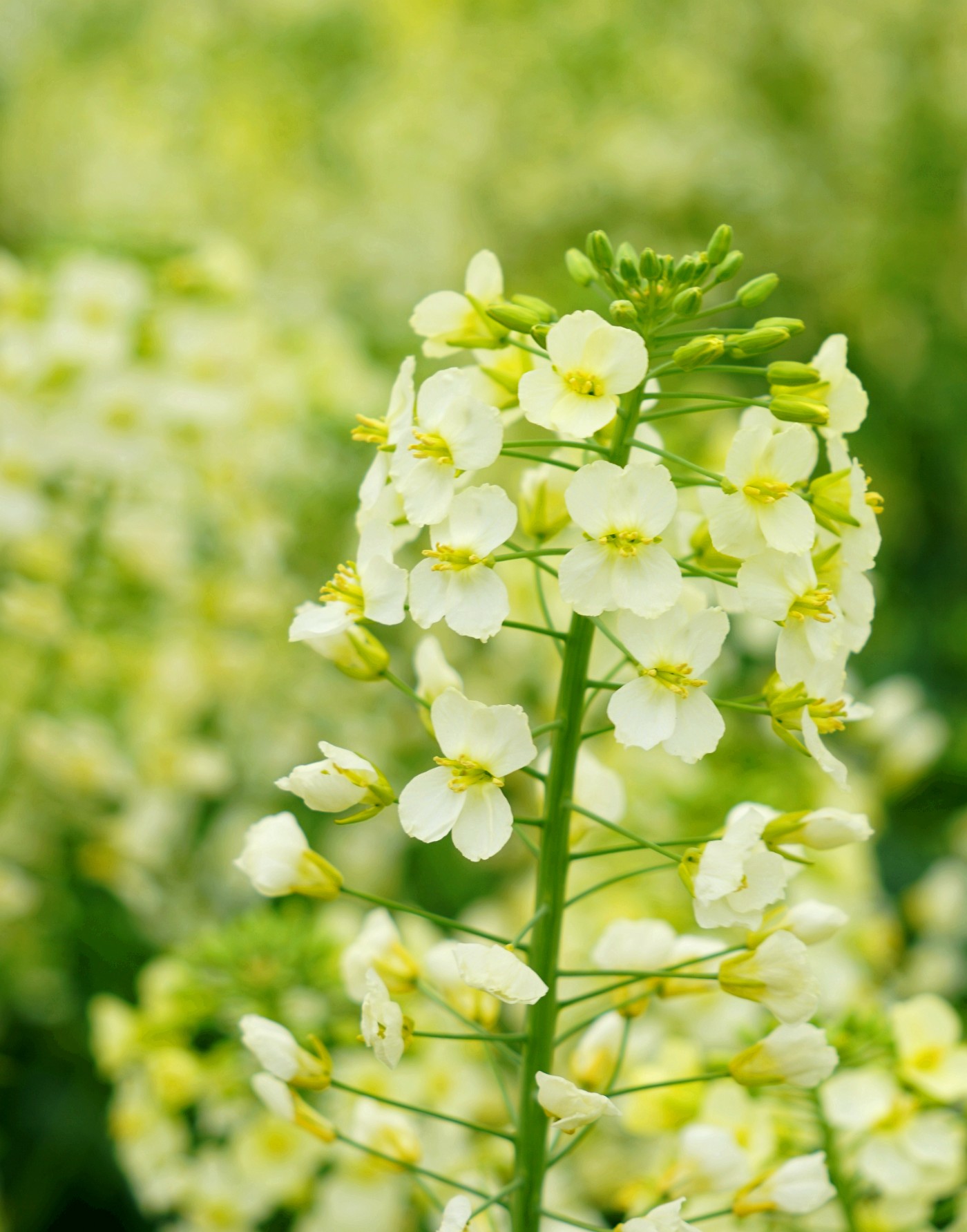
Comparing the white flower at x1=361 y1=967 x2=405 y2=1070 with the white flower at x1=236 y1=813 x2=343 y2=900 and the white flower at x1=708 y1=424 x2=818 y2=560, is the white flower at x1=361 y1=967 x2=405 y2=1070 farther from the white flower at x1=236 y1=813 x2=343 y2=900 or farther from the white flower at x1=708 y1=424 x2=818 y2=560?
the white flower at x1=708 y1=424 x2=818 y2=560

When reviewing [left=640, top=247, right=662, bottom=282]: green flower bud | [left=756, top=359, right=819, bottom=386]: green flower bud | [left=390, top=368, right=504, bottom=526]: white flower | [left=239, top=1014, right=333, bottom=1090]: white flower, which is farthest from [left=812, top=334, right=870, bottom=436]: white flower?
[left=239, top=1014, right=333, bottom=1090]: white flower

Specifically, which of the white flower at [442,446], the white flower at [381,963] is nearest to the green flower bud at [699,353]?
the white flower at [442,446]

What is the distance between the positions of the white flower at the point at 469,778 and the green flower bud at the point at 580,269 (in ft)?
1.06

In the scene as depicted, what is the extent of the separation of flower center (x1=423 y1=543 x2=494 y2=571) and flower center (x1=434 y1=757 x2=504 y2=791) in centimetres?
12

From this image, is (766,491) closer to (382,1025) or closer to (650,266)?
(650,266)

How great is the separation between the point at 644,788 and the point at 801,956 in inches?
41.5

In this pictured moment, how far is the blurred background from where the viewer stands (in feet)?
5.87

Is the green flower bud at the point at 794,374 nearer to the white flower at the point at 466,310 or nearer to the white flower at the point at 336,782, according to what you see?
the white flower at the point at 466,310

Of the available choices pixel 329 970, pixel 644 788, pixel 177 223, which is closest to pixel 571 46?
pixel 177 223

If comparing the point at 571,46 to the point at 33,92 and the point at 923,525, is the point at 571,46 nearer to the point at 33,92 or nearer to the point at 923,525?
the point at 923,525

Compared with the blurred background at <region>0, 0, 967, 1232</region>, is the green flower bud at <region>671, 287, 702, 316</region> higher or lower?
lower

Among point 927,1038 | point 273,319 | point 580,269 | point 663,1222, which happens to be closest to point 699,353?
point 580,269

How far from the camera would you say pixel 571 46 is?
3803 millimetres

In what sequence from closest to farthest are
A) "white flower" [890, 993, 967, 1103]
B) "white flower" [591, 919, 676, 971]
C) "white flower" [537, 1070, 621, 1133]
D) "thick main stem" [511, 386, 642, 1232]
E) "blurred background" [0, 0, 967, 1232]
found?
1. "white flower" [537, 1070, 621, 1133]
2. "thick main stem" [511, 386, 642, 1232]
3. "white flower" [591, 919, 676, 971]
4. "white flower" [890, 993, 967, 1103]
5. "blurred background" [0, 0, 967, 1232]
